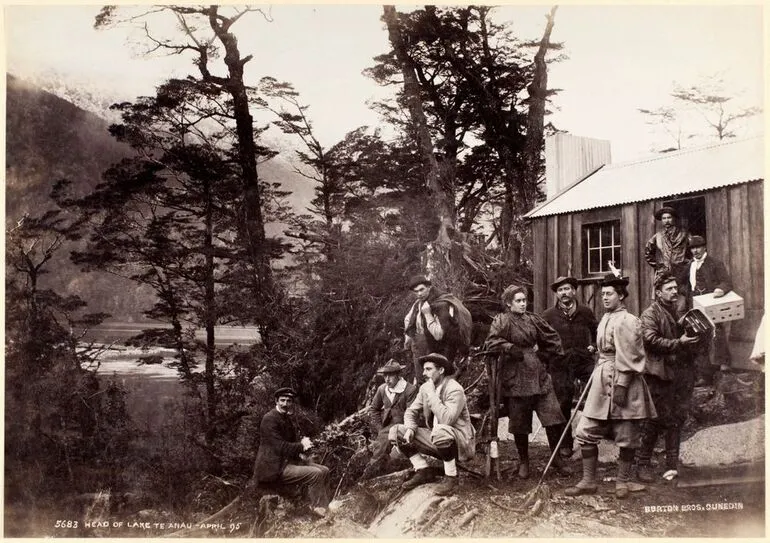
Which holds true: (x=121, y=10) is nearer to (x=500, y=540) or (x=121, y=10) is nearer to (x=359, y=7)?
(x=359, y=7)

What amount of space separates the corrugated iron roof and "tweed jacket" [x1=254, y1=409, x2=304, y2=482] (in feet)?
10.6

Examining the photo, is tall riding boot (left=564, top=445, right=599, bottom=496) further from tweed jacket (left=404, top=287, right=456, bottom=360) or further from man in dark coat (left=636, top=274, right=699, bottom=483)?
tweed jacket (left=404, top=287, right=456, bottom=360)

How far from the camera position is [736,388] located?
5312 mm

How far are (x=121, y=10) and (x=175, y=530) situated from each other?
490cm

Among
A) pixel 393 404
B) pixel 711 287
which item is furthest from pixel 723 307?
pixel 393 404

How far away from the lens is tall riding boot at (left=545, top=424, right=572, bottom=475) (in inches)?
204

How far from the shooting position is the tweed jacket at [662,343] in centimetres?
500

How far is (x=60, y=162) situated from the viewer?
5973mm

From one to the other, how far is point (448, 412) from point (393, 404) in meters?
0.60

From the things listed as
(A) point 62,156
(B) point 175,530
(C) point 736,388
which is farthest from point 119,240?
(C) point 736,388

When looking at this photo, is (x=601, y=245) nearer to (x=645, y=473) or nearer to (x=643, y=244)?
(x=643, y=244)

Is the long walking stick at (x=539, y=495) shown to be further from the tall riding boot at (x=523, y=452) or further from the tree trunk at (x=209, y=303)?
the tree trunk at (x=209, y=303)

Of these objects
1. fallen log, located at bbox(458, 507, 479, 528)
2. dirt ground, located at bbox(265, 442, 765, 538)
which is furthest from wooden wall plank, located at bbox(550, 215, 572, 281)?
fallen log, located at bbox(458, 507, 479, 528)

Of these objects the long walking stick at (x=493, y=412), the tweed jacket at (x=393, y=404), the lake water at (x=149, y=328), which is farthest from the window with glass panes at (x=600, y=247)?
the lake water at (x=149, y=328)
